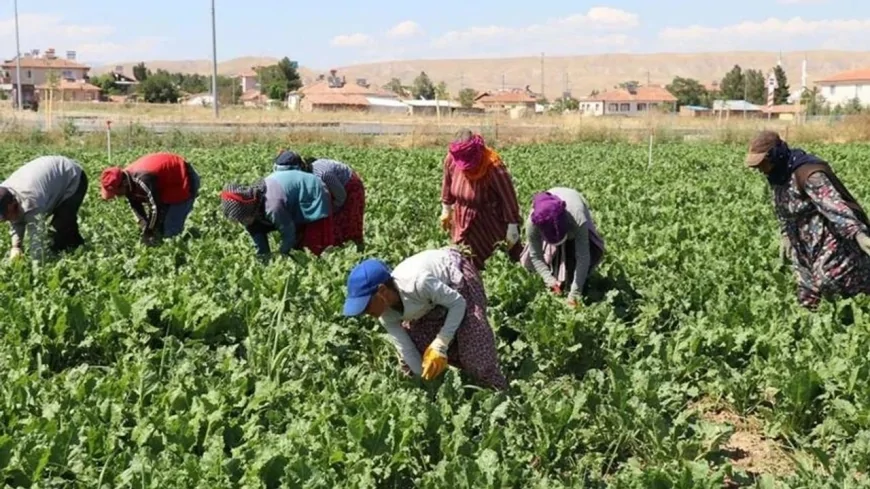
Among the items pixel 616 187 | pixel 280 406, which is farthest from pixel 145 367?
pixel 616 187

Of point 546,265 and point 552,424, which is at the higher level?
point 546,265

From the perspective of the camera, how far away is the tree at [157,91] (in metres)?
79.4

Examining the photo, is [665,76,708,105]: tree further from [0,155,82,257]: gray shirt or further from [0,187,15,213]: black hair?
[0,187,15,213]: black hair

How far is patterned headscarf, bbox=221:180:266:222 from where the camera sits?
6.71m

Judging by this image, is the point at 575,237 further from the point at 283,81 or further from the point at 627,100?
the point at 627,100

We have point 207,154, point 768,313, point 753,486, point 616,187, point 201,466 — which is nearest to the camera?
point 201,466

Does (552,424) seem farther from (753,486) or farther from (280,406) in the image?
(280,406)

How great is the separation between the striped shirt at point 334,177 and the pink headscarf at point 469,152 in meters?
1.07

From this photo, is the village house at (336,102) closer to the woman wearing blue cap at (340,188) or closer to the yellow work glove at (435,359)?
the woman wearing blue cap at (340,188)

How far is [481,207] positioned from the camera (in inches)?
287

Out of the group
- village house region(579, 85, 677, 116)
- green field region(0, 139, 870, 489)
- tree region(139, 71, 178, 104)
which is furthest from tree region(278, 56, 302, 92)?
green field region(0, 139, 870, 489)

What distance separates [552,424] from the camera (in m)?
4.54

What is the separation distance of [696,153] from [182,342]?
Answer: 19730 millimetres

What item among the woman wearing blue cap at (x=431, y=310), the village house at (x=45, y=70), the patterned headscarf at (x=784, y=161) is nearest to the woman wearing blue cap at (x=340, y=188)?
the woman wearing blue cap at (x=431, y=310)
